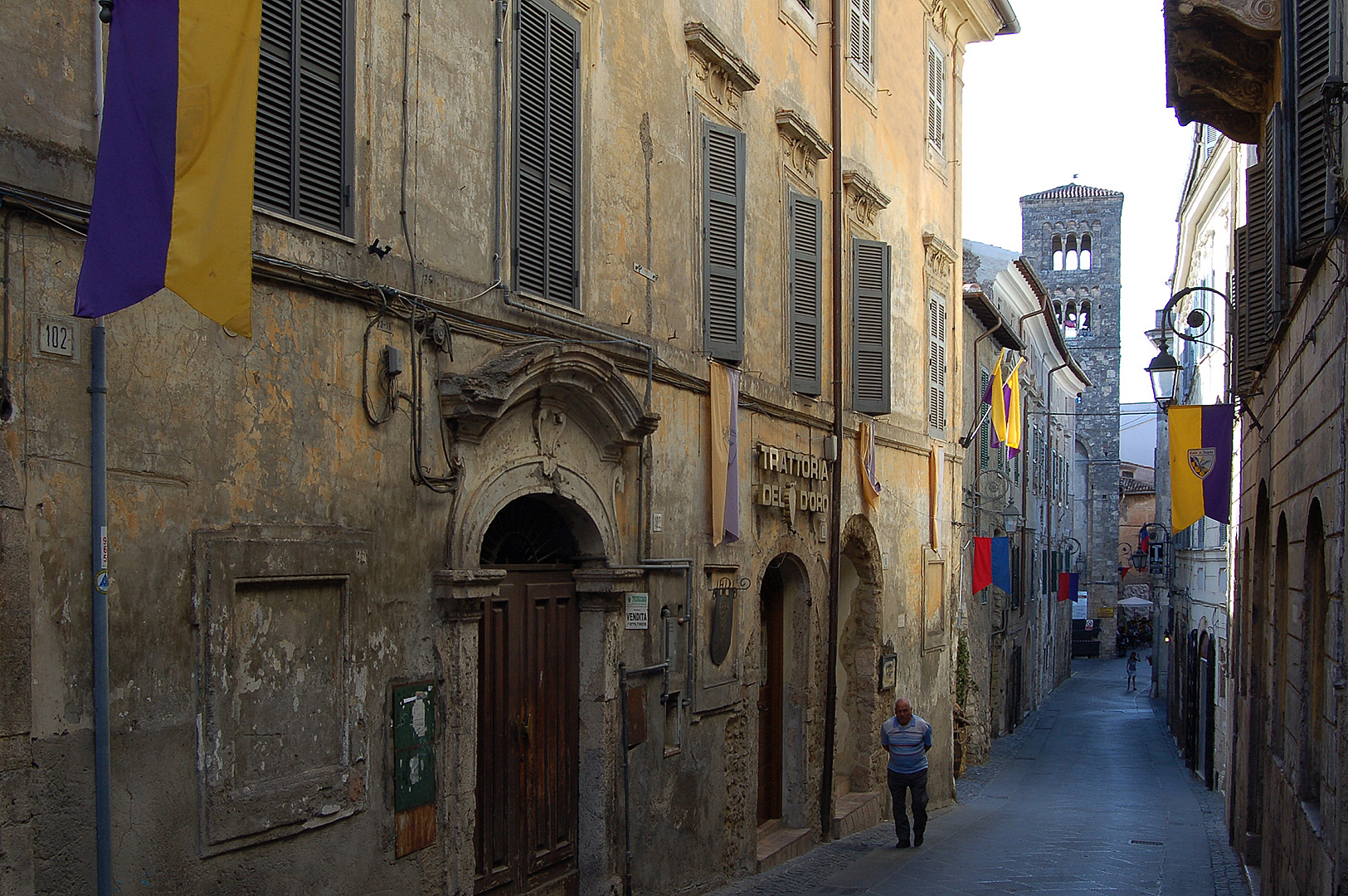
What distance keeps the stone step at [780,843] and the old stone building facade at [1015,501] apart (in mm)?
8982

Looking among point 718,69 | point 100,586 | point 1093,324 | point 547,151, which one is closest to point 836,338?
point 718,69

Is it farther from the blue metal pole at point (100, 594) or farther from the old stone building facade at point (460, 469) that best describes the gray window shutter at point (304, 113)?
the blue metal pole at point (100, 594)

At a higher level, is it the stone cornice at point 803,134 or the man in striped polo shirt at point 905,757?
the stone cornice at point 803,134

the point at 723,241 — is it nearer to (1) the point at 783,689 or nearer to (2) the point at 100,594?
(1) the point at 783,689

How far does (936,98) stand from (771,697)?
9308 millimetres

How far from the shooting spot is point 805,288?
13.0 metres

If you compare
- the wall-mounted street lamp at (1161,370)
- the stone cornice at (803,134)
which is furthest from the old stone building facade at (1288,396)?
the stone cornice at (803,134)

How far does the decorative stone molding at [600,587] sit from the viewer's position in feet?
29.5

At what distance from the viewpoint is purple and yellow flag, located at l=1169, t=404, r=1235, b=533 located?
518 inches

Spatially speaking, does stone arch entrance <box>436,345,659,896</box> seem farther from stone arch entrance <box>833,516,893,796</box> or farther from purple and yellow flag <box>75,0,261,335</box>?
stone arch entrance <box>833,516,893,796</box>

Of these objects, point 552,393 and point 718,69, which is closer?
point 552,393

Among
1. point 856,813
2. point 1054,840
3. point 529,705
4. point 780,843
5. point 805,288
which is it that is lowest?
point 1054,840

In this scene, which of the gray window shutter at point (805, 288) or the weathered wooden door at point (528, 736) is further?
the gray window shutter at point (805, 288)

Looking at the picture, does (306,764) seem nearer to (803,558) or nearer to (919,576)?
(803,558)
